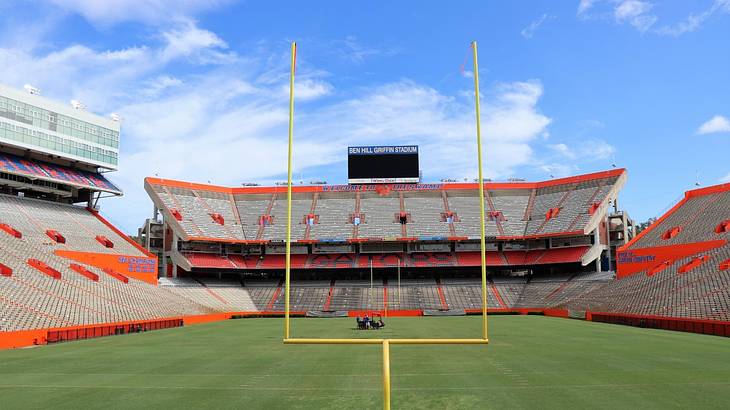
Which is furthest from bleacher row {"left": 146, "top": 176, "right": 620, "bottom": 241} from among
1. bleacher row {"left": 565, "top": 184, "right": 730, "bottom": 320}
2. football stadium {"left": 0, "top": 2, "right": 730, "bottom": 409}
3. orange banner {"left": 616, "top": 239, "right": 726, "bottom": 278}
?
bleacher row {"left": 565, "top": 184, "right": 730, "bottom": 320}

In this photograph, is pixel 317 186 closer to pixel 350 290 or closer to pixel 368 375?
pixel 350 290

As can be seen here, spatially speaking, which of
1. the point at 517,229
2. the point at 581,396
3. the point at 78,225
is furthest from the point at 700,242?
the point at 78,225

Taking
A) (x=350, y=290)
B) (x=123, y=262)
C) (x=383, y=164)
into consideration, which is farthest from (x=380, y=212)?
(x=123, y=262)

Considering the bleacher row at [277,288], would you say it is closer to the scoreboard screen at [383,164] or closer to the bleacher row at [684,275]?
the bleacher row at [684,275]

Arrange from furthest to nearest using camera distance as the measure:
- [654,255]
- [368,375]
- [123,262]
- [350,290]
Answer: [350,290] < [123,262] < [654,255] < [368,375]

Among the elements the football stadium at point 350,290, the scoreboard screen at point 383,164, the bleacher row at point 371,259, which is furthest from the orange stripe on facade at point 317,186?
the bleacher row at point 371,259

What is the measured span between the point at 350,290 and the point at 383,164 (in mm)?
17084

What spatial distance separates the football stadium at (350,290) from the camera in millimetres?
14047

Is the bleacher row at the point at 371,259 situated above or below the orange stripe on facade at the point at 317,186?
below

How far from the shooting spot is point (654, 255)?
47.7 m

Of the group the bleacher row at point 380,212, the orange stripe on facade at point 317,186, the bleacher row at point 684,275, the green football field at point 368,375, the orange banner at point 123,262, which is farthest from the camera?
the orange stripe on facade at point 317,186

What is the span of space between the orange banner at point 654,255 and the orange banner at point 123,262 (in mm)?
44954

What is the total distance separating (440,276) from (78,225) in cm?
3885

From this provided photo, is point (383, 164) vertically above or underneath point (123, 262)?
above
